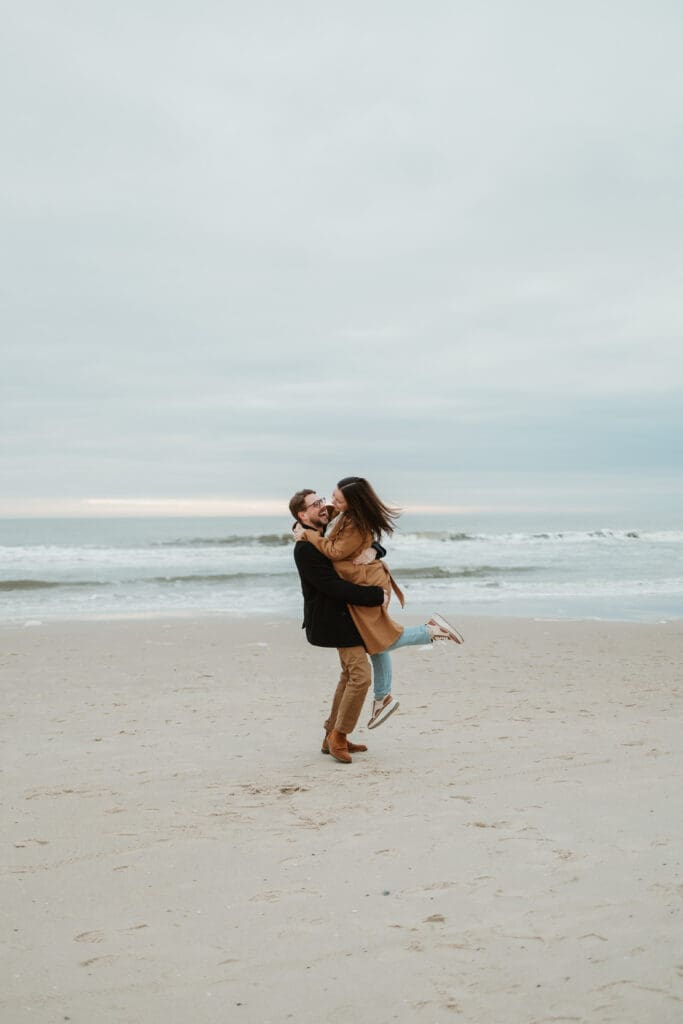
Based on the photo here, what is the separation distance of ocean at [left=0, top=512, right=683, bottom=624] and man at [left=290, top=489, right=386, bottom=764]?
32.6 ft

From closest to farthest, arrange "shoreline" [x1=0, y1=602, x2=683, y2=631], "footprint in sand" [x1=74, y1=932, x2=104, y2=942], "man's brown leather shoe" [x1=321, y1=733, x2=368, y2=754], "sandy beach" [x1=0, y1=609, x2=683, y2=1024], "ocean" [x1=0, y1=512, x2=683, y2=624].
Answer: "sandy beach" [x1=0, y1=609, x2=683, y2=1024]
"footprint in sand" [x1=74, y1=932, x2=104, y2=942]
"man's brown leather shoe" [x1=321, y1=733, x2=368, y2=754]
"shoreline" [x1=0, y1=602, x2=683, y2=631]
"ocean" [x1=0, y1=512, x2=683, y2=624]

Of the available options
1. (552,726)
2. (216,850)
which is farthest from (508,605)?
(216,850)

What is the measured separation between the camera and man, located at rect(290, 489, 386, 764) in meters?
5.72

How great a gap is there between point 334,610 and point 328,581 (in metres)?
0.21

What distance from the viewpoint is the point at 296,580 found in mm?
24453

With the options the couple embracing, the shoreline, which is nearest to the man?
the couple embracing

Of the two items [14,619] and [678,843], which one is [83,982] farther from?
[14,619]

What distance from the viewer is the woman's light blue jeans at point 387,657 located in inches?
233

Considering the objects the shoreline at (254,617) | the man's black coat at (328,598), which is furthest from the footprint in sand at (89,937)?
the shoreline at (254,617)

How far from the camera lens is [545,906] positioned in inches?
136

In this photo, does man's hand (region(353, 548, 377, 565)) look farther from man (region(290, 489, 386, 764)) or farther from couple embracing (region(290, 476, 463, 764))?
man (region(290, 489, 386, 764))

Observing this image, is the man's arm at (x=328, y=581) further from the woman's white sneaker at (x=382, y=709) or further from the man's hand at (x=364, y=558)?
the woman's white sneaker at (x=382, y=709)

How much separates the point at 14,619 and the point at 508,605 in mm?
9427

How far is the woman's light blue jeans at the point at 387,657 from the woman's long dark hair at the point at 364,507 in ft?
2.47
